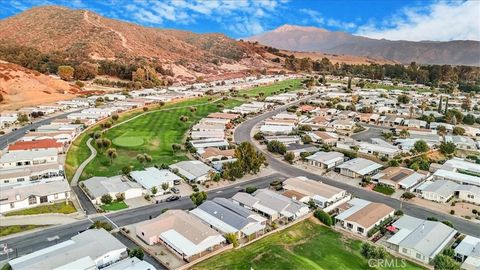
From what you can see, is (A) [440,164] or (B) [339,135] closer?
(A) [440,164]

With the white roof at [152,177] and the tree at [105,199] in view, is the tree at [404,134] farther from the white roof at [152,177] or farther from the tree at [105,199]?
the tree at [105,199]

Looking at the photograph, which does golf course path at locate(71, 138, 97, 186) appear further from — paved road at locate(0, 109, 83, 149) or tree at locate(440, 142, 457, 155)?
tree at locate(440, 142, 457, 155)

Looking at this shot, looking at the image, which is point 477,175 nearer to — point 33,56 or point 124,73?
point 124,73

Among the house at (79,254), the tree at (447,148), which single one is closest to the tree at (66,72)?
the house at (79,254)

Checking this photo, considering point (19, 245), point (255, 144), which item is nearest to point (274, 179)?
point (255, 144)

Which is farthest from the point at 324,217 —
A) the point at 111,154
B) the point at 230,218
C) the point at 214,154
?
the point at 111,154

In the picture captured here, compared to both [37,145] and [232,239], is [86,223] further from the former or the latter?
[37,145]

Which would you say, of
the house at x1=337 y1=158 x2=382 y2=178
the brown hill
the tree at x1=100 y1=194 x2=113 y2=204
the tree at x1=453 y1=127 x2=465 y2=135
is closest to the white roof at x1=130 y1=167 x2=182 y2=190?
the tree at x1=100 y1=194 x2=113 y2=204
